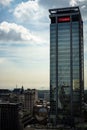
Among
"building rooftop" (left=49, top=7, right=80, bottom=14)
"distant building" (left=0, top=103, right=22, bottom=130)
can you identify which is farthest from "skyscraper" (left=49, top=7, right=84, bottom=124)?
"distant building" (left=0, top=103, right=22, bottom=130)

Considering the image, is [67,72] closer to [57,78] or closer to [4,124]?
[57,78]

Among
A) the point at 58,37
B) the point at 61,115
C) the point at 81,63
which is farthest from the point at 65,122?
the point at 58,37

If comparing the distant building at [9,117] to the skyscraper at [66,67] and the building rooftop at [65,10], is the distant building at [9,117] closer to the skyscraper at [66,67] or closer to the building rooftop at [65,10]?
the skyscraper at [66,67]

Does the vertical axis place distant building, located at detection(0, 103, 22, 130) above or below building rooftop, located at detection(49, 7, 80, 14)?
below

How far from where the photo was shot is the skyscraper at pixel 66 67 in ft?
456

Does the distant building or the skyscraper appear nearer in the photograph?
the distant building

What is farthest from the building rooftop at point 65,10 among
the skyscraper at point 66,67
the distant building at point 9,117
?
the distant building at point 9,117

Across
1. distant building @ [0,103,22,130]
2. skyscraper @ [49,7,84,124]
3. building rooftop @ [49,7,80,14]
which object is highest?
building rooftop @ [49,7,80,14]

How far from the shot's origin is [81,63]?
142250 millimetres

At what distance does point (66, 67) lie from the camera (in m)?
140

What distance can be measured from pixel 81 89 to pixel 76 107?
9640mm

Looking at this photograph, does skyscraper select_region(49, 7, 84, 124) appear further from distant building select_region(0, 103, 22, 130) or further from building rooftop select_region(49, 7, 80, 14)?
distant building select_region(0, 103, 22, 130)

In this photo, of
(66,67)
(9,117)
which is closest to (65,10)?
(66,67)

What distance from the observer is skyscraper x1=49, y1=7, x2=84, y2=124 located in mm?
139125
